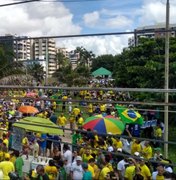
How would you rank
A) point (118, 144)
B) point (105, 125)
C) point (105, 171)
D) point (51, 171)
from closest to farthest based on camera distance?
point (105, 171) → point (51, 171) → point (118, 144) → point (105, 125)

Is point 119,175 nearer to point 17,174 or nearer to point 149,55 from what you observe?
point 17,174

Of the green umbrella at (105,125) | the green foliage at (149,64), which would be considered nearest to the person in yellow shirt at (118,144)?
the green umbrella at (105,125)

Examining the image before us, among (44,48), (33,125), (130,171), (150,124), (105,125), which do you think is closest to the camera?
(33,125)

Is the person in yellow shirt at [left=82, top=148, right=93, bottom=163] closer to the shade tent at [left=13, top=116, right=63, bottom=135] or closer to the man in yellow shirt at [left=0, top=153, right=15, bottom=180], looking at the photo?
the shade tent at [left=13, top=116, right=63, bottom=135]

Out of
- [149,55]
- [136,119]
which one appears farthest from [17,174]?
[149,55]

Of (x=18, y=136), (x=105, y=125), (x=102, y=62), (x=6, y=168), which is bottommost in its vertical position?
(x=6, y=168)

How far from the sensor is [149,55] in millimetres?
20750

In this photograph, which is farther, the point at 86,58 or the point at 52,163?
the point at 86,58

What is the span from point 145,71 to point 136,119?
17.4 ft

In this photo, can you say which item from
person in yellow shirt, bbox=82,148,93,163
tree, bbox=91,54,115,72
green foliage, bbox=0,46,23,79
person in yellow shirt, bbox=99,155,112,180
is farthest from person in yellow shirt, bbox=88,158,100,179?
tree, bbox=91,54,115,72

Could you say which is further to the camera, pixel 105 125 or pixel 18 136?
pixel 105 125

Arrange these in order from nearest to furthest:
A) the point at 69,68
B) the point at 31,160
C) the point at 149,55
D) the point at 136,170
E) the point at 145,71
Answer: the point at 136,170, the point at 31,160, the point at 145,71, the point at 149,55, the point at 69,68

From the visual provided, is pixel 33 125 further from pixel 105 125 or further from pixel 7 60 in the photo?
pixel 105 125

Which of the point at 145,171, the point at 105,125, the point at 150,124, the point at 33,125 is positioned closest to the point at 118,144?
the point at 105,125
